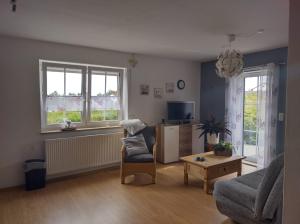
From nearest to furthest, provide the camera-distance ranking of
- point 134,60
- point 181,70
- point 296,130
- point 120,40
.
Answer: point 296,130 → point 120,40 → point 134,60 → point 181,70

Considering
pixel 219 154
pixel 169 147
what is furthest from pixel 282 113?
pixel 169 147

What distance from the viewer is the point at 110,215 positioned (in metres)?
2.58

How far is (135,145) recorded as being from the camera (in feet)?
12.4

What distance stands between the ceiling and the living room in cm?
2

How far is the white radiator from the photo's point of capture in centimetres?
360

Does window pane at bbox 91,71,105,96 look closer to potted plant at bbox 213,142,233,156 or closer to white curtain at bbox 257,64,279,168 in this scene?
potted plant at bbox 213,142,233,156

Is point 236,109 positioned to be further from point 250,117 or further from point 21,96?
point 21,96

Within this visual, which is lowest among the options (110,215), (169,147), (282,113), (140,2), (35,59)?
(110,215)

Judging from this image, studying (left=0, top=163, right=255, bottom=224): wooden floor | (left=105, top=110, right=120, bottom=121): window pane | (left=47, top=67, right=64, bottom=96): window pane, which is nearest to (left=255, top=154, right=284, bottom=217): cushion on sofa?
(left=0, top=163, right=255, bottom=224): wooden floor

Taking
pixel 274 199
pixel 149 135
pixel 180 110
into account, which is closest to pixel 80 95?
pixel 149 135

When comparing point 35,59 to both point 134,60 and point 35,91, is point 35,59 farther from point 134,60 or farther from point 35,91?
point 134,60

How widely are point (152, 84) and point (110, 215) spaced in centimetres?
293

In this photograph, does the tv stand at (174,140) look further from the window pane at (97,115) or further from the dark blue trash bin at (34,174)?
the dark blue trash bin at (34,174)

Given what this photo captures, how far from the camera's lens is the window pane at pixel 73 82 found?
12.8 feet
